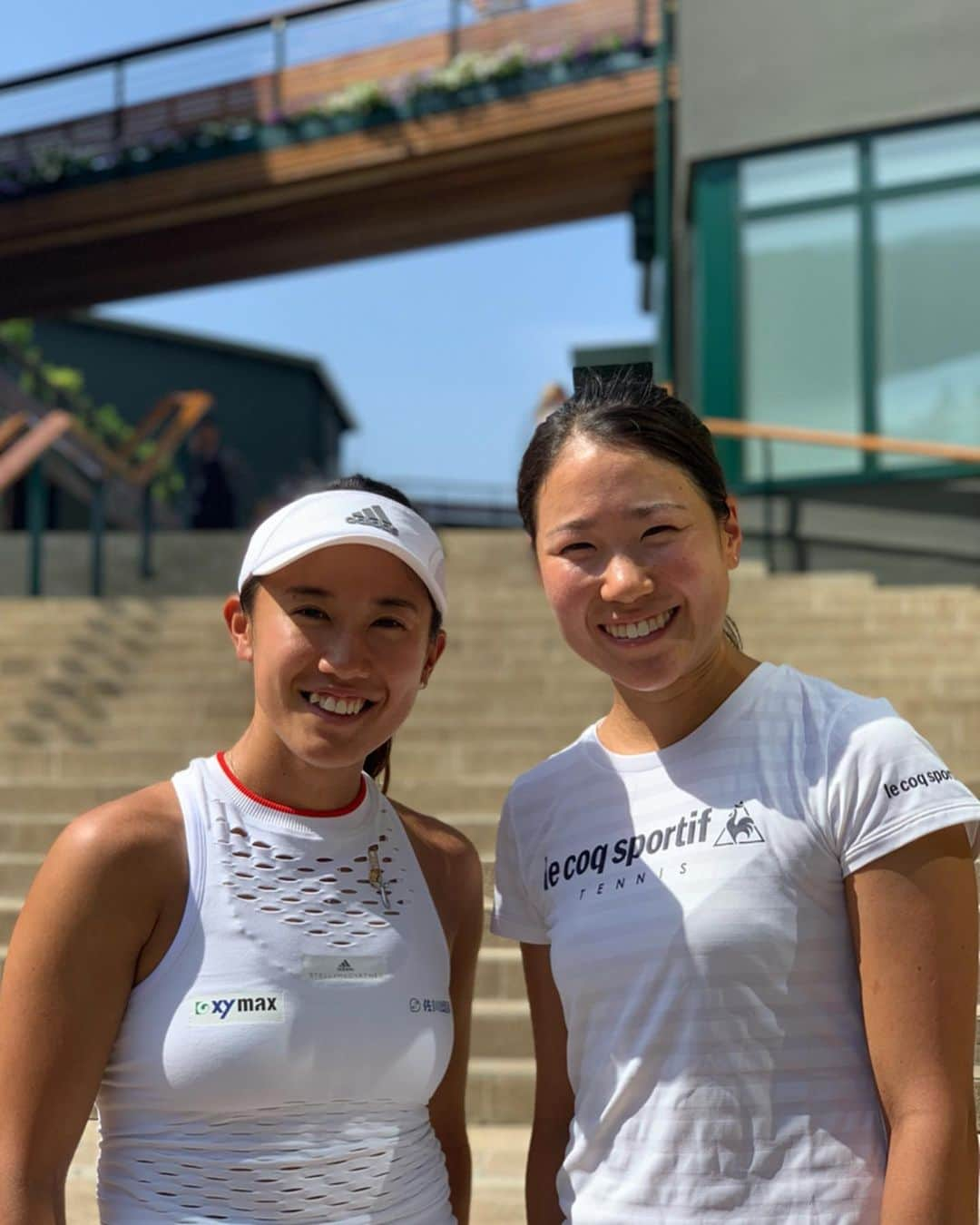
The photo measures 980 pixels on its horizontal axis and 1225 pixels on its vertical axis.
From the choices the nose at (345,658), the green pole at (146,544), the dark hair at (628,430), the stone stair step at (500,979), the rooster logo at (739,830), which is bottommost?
the stone stair step at (500,979)

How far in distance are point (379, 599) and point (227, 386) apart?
82.5ft

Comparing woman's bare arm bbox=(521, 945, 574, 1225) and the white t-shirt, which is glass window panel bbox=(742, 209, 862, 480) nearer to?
woman's bare arm bbox=(521, 945, 574, 1225)

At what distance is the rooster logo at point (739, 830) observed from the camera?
1669mm

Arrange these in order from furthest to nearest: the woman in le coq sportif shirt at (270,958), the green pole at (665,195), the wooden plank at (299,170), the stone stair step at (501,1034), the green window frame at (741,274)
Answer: the wooden plank at (299,170), the green pole at (665,195), the green window frame at (741,274), the stone stair step at (501,1034), the woman in le coq sportif shirt at (270,958)

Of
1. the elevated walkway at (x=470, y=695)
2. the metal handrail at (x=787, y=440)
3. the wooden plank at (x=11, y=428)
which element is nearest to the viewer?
the elevated walkway at (x=470, y=695)

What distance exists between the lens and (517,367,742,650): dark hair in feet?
5.89

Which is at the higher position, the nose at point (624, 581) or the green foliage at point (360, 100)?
the green foliage at point (360, 100)

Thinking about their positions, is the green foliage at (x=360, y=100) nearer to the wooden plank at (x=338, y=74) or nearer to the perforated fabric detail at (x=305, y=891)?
the wooden plank at (x=338, y=74)

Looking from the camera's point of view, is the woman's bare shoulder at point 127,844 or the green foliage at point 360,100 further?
the green foliage at point 360,100

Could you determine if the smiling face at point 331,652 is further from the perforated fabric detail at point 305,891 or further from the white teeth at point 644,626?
the white teeth at point 644,626

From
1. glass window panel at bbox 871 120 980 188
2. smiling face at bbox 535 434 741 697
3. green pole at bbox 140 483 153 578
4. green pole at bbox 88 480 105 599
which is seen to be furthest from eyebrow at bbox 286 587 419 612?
glass window panel at bbox 871 120 980 188

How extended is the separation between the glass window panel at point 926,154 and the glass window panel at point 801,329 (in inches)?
17.6

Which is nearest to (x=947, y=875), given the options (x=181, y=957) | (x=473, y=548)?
(x=181, y=957)

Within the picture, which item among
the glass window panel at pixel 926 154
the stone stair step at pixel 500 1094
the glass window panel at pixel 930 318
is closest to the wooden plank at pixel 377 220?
the glass window panel at pixel 926 154
